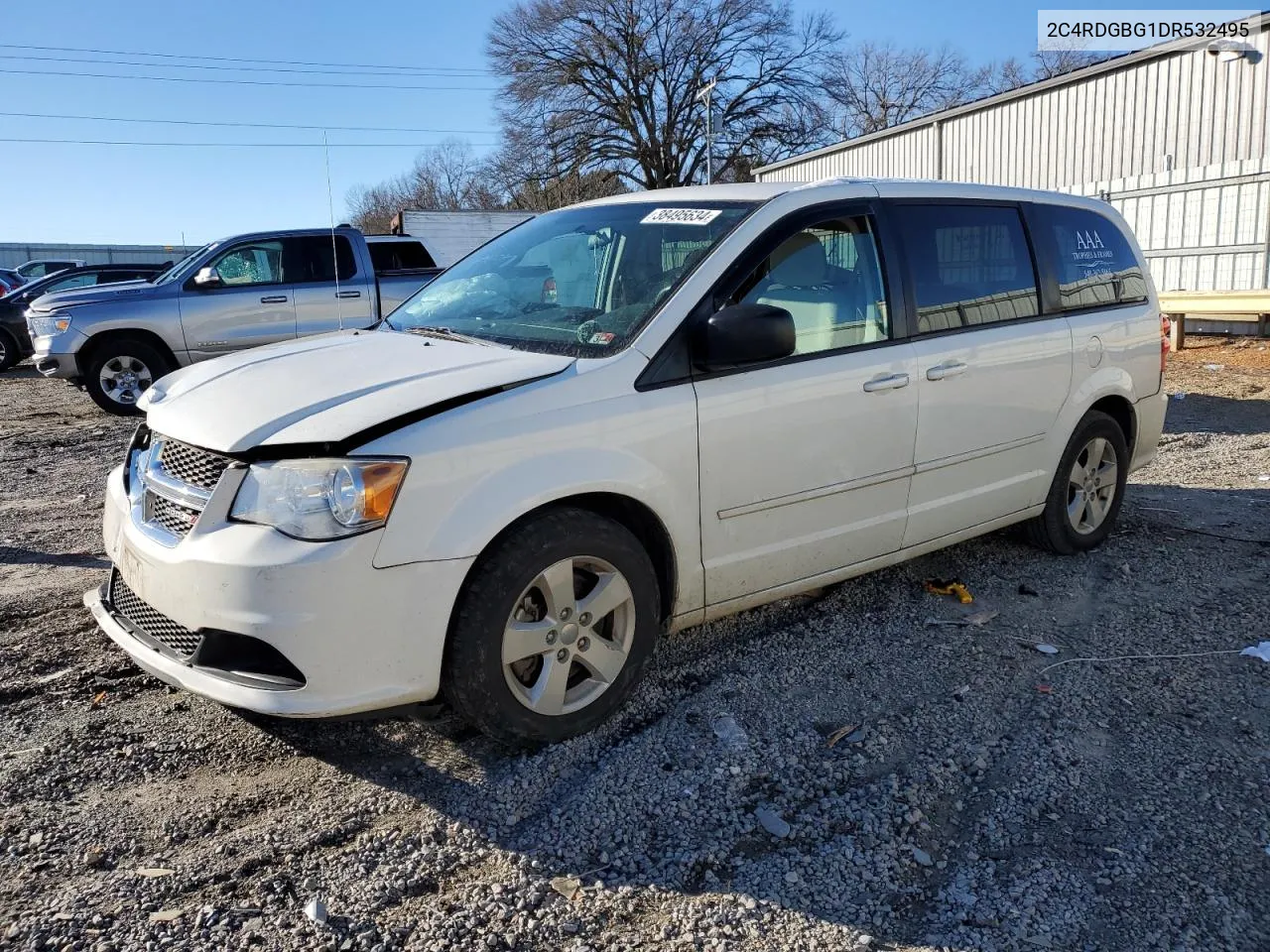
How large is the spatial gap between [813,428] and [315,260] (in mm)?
8849

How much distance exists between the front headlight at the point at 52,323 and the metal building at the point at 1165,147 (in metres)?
14.9

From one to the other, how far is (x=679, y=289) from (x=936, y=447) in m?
1.43

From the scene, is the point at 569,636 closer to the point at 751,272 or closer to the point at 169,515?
the point at 169,515

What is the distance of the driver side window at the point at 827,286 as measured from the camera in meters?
3.73

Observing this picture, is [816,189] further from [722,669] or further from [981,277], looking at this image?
[722,669]

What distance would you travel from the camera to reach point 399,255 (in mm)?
13062

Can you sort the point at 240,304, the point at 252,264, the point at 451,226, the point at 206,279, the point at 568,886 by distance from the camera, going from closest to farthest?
the point at 568,886 → the point at 206,279 → the point at 240,304 → the point at 252,264 → the point at 451,226

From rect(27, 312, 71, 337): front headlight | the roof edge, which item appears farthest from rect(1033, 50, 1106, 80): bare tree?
rect(27, 312, 71, 337): front headlight

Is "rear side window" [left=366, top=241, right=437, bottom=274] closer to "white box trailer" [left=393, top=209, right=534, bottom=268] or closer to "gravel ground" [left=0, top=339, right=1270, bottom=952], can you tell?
"gravel ground" [left=0, top=339, right=1270, bottom=952]

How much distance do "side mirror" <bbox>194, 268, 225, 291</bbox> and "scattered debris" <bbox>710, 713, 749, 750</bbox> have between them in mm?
9067

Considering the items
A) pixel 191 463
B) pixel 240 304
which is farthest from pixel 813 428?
pixel 240 304

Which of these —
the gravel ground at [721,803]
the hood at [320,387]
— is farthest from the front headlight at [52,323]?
the hood at [320,387]

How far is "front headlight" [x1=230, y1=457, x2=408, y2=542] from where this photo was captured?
274 cm

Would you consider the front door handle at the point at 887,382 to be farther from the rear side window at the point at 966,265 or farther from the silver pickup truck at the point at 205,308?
the silver pickup truck at the point at 205,308
